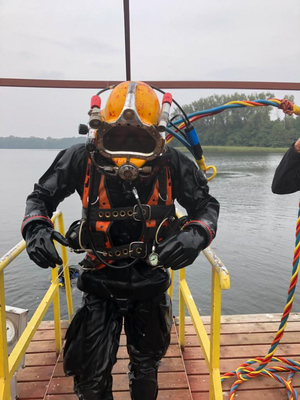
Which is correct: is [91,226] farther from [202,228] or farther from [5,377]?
[5,377]

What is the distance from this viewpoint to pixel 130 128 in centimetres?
142

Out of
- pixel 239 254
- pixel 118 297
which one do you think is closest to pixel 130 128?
pixel 118 297

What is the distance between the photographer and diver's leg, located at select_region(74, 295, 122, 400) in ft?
5.05

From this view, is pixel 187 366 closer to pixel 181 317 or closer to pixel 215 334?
pixel 181 317

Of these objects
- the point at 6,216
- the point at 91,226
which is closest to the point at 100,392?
the point at 91,226

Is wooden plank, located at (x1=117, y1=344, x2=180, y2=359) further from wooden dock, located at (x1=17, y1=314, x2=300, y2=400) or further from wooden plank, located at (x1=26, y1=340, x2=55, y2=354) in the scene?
wooden plank, located at (x1=26, y1=340, x2=55, y2=354)

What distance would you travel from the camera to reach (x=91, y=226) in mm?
1500

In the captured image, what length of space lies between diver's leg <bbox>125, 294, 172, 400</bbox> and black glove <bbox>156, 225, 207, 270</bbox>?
1.04 feet

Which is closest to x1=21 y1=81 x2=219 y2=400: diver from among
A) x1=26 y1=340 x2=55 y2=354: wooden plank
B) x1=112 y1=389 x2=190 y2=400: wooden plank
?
x1=112 y1=389 x2=190 y2=400: wooden plank

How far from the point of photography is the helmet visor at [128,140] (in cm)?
143

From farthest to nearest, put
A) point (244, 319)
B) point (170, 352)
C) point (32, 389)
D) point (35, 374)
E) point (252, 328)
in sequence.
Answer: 1. point (244, 319)
2. point (252, 328)
3. point (170, 352)
4. point (35, 374)
5. point (32, 389)

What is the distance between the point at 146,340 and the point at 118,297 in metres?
0.26

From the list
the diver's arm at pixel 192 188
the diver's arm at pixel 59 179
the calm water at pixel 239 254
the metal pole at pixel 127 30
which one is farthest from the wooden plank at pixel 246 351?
the calm water at pixel 239 254

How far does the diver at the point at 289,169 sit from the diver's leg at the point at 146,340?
0.91 m
